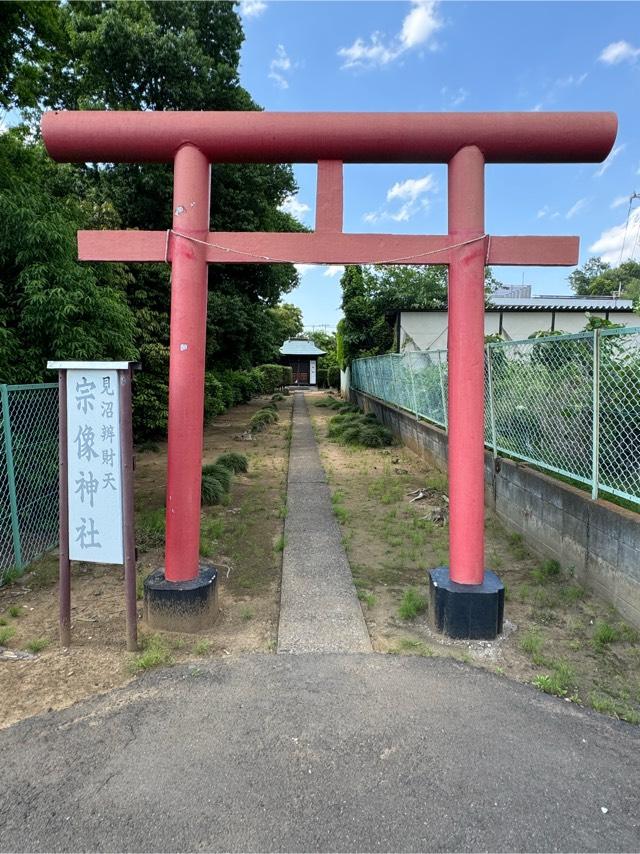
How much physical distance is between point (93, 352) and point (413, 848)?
4459 millimetres

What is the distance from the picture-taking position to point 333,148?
348 cm

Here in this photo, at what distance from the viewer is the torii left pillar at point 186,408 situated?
3396mm

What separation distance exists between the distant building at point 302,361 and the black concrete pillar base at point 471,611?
42.2 meters

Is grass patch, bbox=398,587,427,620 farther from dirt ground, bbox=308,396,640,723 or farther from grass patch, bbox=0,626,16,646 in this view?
grass patch, bbox=0,626,16,646

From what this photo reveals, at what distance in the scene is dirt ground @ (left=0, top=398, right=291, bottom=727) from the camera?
112 inches

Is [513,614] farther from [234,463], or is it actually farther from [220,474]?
[234,463]

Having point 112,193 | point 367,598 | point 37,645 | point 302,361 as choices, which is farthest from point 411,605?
point 302,361

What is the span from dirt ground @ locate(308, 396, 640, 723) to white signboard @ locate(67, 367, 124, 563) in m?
1.83

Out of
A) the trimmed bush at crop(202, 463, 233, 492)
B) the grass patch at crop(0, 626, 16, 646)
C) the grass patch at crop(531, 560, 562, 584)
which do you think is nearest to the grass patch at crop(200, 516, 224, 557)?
the trimmed bush at crop(202, 463, 233, 492)

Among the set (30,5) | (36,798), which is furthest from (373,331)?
(36,798)

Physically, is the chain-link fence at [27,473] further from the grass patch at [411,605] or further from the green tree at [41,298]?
the grass patch at [411,605]

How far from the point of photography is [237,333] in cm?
1396

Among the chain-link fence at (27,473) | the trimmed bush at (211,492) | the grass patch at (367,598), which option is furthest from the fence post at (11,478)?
the grass patch at (367,598)

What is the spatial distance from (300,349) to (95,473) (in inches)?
1731
